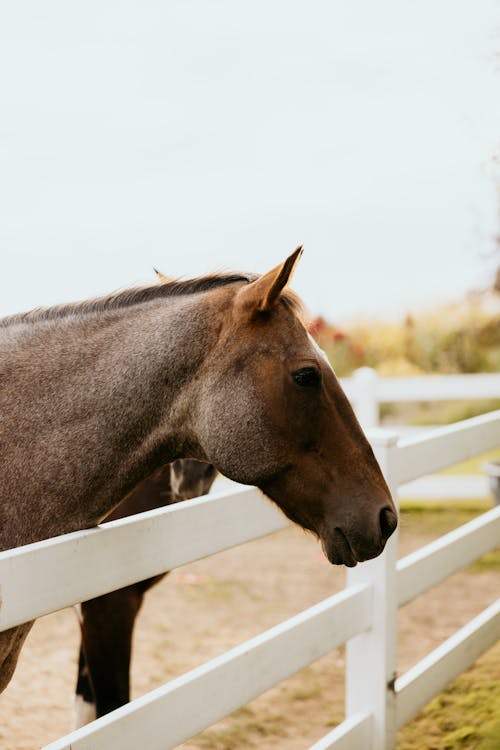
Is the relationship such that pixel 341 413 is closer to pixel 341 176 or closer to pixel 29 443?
pixel 29 443

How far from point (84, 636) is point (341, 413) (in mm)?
1355

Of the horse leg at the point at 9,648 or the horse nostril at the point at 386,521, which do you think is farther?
the horse nostril at the point at 386,521

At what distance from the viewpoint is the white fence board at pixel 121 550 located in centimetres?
161

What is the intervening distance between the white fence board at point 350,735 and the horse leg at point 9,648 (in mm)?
1065

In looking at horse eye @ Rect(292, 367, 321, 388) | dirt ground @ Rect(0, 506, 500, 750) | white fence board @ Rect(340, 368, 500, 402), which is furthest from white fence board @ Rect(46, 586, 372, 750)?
white fence board @ Rect(340, 368, 500, 402)

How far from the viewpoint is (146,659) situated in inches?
183

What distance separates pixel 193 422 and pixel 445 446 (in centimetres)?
188

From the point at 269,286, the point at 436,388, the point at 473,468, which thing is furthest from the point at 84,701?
the point at 473,468

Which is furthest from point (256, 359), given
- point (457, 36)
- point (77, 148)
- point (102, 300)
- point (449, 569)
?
point (77, 148)

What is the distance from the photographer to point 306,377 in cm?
207

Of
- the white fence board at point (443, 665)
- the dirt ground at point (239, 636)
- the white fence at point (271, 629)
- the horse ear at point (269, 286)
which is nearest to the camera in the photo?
the white fence at point (271, 629)

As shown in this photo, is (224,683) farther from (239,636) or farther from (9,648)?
(239,636)

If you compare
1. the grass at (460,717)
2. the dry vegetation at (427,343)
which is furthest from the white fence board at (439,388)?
the dry vegetation at (427,343)

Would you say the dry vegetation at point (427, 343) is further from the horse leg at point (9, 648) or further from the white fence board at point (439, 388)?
the horse leg at point (9, 648)
